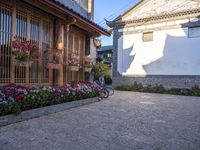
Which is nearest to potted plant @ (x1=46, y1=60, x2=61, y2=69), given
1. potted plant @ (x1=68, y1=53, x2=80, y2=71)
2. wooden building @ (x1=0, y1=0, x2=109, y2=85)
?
wooden building @ (x1=0, y1=0, x2=109, y2=85)

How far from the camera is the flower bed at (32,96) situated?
5277 millimetres

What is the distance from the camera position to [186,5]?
15.9m

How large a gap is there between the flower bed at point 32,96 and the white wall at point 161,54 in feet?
31.5

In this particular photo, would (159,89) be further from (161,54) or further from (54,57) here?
(54,57)

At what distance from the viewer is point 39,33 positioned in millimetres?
7461

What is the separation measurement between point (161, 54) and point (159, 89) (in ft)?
8.34

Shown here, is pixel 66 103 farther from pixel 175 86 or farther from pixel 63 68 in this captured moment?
pixel 175 86

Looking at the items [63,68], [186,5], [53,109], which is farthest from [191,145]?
[186,5]

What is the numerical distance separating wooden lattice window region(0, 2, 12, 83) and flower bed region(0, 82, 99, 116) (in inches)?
22.5

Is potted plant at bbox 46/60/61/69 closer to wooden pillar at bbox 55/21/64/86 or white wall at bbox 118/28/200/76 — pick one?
wooden pillar at bbox 55/21/64/86

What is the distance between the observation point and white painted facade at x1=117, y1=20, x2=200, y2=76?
609 inches

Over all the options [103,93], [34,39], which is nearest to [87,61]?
[103,93]

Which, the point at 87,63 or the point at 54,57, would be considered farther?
the point at 87,63

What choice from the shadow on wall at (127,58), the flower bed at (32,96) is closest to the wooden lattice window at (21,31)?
the flower bed at (32,96)
